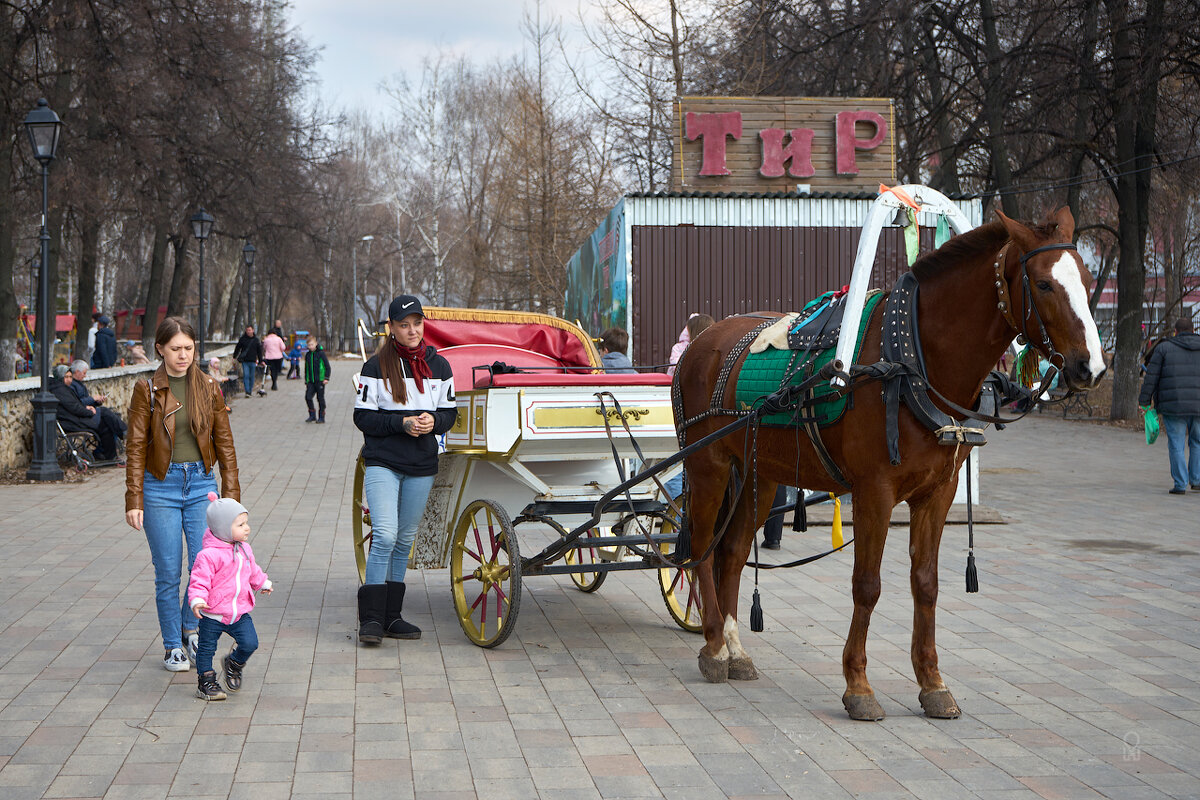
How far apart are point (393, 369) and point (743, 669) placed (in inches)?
96.1

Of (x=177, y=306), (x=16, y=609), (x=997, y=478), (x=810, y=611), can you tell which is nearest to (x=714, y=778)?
(x=810, y=611)

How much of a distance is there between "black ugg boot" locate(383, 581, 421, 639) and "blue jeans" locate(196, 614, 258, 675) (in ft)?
3.99

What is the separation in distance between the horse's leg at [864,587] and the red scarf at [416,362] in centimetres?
249

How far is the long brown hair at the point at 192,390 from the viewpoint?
581cm

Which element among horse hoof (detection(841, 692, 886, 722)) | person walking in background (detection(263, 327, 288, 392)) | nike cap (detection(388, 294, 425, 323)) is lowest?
horse hoof (detection(841, 692, 886, 722))

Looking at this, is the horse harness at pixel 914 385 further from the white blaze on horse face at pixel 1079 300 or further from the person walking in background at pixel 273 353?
the person walking in background at pixel 273 353

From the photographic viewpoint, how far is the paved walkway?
4438 millimetres

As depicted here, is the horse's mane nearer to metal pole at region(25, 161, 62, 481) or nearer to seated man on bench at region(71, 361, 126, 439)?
metal pole at region(25, 161, 62, 481)

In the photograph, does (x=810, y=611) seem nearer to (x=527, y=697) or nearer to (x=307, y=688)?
(x=527, y=697)

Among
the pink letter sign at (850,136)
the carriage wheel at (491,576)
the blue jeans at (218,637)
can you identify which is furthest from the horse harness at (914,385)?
the pink letter sign at (850,136)

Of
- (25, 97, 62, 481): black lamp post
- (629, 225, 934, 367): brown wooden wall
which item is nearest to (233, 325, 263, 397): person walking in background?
(25, 97, 62, 481): black lamp post

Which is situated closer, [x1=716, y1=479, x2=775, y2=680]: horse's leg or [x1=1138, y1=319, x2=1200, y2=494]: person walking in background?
[x1=716, y1=479, x2=775, y2=680]: horse's leg

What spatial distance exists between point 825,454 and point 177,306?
34.5m

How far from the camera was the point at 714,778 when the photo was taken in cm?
444
